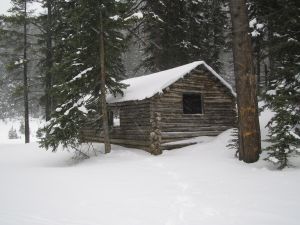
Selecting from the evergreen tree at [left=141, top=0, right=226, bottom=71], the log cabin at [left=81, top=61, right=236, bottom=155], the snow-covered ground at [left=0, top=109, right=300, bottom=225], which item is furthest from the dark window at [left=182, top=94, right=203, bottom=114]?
the snow-covered ground at [left=0, top=109, right=300, bottom=225]

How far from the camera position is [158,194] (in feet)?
26.0

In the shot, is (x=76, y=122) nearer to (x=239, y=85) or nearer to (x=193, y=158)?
(x=193, y=158)

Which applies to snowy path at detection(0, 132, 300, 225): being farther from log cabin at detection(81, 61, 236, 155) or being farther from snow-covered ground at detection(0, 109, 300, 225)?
log cabin at detection(81, 61, 236, 155)

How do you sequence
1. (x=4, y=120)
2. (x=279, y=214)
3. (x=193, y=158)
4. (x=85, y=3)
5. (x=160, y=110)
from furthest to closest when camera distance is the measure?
1. (x=4, y=120)
2. (x=160, y=110)
3. (x=85, y=3)
4. (x=193, y=158)
5. (x=279, y=214)

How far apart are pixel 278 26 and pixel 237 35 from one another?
2606mm

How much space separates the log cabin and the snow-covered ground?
141 inches

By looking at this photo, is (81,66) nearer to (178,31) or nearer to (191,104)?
(191,104)

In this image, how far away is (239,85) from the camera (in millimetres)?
11422

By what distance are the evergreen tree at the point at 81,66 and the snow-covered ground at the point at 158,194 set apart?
3197 mm

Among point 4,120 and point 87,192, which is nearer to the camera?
point 87,192

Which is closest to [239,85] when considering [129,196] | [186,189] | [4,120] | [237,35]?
[237,35]

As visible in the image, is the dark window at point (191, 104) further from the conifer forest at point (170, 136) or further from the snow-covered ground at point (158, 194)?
the snow-covered ground at point (158, 194)

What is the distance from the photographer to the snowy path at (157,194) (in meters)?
6.16

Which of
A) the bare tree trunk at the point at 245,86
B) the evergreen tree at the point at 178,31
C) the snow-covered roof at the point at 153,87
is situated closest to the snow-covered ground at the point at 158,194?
the bare tree trunk at the point at 245,86
